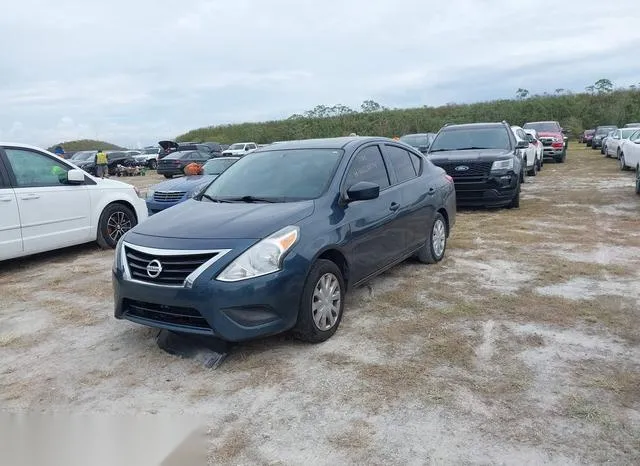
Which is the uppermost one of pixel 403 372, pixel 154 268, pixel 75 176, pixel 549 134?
pixel 549 134

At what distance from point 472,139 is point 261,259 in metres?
8.82

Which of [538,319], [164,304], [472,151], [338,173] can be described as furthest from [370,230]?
[472,151]

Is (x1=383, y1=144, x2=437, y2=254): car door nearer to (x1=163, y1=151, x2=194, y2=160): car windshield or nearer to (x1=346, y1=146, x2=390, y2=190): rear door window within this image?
(x1=346, y1=146, x2=390, y2=190): rear door window

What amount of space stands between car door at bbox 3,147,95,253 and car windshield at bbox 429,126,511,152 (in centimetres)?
727

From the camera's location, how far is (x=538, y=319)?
4.85 meters

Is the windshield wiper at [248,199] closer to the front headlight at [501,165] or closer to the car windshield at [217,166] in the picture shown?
the front headlight at [501,165]

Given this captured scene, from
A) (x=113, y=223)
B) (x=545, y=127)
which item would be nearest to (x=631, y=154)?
(x=545, y=127)

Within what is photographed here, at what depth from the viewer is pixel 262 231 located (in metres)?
4.20

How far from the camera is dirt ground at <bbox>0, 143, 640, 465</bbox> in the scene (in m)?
3.10

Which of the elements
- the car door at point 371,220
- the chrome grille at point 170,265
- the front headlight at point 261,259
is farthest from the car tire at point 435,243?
the chrome grille at point 170,265

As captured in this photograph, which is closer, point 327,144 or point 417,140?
point 327,144

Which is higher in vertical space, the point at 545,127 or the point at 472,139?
the point at 545,127

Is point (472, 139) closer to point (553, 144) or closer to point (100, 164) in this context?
point (553, 144)

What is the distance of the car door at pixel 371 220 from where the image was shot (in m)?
4.93
